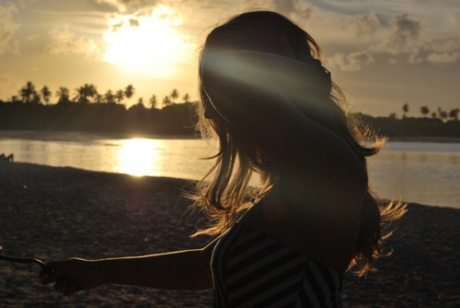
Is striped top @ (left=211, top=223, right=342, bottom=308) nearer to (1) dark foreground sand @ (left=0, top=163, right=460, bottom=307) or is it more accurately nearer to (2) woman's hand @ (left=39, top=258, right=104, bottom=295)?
(2) woman's hand @ (left=39, top=258, right=104, bottom=295)

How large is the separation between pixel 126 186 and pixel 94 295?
14.6 meters

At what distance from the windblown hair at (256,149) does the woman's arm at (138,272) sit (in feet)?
0.78

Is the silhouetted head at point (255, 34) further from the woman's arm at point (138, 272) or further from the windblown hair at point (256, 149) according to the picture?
the woman's arm at point (138, 272)

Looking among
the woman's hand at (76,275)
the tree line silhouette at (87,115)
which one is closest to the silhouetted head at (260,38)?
the woman's hand at (76,275)

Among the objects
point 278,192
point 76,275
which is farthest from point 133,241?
point 278,192

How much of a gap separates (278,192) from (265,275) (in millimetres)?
177

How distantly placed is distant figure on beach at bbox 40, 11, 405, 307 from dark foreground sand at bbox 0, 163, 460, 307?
5626 mm

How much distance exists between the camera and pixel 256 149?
1.63 m

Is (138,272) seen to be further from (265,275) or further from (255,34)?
(255,34)

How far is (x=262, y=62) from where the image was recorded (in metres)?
1.15

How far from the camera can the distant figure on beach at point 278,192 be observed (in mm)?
1146

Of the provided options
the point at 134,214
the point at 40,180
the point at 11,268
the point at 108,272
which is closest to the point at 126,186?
the point at 40,180

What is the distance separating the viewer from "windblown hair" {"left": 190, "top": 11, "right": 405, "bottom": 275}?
139cm

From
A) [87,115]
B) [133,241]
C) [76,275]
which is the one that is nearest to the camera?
[76,275]
